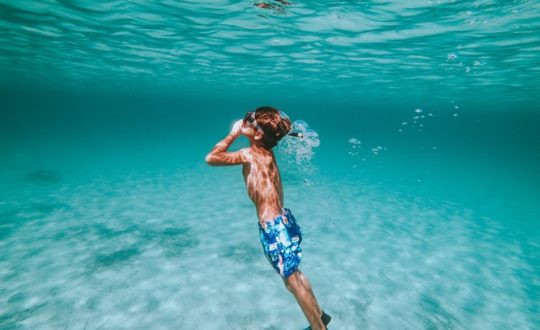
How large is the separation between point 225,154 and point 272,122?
2.48 feet

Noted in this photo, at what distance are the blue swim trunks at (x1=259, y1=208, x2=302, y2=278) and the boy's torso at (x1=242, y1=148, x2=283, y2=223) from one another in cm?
15

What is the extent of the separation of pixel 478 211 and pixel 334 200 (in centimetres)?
925

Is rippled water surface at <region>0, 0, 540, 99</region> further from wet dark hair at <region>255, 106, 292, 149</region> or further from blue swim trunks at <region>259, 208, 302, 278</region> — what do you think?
blue swim trunks at <region>259, 208, 302, 278</region>

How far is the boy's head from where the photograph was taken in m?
3.97

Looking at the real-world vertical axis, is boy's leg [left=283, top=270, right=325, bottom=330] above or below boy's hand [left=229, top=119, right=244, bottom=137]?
below

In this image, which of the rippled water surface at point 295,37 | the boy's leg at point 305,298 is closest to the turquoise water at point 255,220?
the rippled water surface at point 295,37

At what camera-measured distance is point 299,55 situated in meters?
19.0

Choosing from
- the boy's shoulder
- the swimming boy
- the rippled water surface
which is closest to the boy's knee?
the swimming boy

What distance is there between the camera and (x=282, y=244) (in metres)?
4.03

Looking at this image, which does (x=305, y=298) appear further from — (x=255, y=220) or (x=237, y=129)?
(x=255, y=220)

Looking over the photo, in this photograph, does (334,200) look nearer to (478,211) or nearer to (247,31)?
(478,211)

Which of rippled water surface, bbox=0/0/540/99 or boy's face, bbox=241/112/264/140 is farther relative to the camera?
rippled water surface, bbox=0/0/540/99

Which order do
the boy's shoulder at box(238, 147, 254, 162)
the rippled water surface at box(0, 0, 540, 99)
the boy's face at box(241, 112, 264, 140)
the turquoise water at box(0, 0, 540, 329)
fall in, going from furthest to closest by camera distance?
the rippled water surface at box(0, 0, 540, 99) → the turquoise water at box(0, 0, 540, 329) → the boy's shoulder at box(238, 147, 254, 162) → the boy's face at box(241, 112, 264, 140)


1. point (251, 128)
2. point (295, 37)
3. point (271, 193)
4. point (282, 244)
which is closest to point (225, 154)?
point (251, 128)
